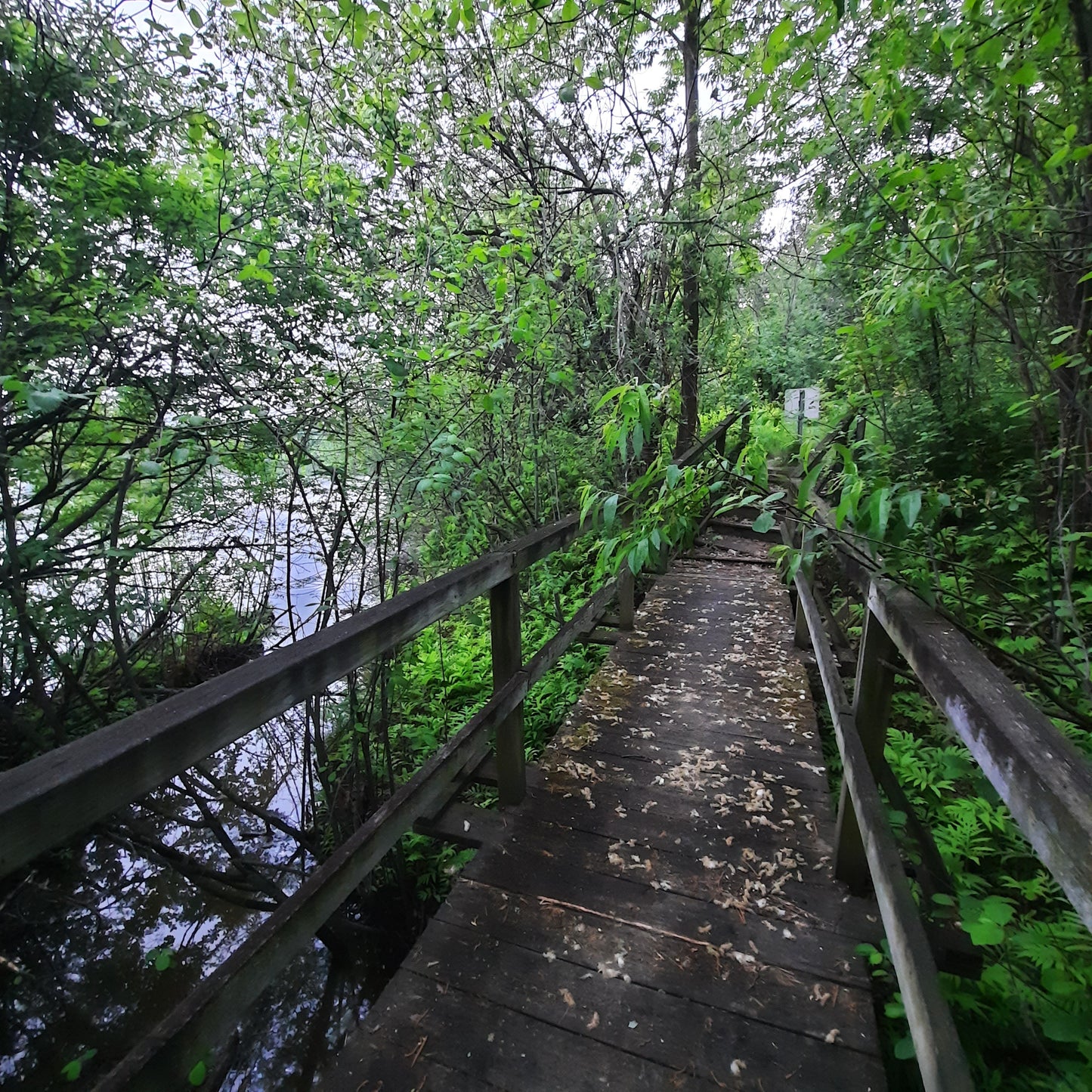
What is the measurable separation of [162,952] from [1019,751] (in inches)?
151

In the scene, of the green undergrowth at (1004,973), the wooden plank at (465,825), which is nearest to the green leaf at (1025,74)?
the green undergrowth at (1004,973)

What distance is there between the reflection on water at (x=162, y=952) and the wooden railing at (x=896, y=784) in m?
2.24

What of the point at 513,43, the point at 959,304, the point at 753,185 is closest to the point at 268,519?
the point at 513,43

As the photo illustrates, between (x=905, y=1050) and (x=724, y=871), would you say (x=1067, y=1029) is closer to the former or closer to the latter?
(x=905, y=1050)

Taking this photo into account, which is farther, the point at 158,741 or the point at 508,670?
the point at 508,670

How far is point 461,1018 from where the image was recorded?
5.74 ft

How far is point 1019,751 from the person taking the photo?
96cm

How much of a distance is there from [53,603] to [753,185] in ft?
23.4

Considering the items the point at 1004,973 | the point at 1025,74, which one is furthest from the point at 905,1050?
the point at 1025,74

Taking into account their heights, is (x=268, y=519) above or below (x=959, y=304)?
below

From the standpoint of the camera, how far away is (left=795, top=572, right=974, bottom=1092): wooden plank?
Answer: 1.20 meters

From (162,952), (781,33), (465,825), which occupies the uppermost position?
(781,33)

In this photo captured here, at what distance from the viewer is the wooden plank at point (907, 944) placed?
1.20 meters

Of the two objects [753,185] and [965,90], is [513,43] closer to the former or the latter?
[965,90]
